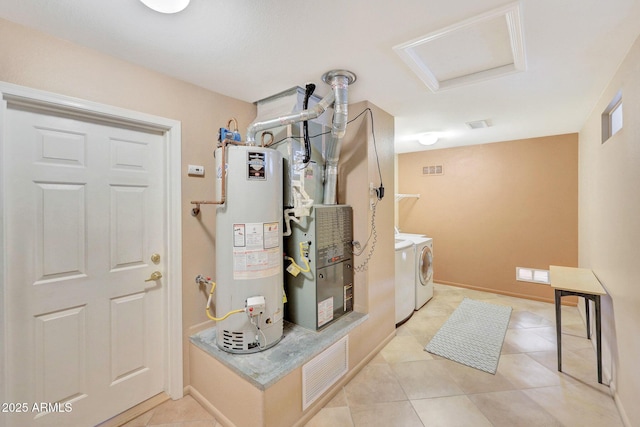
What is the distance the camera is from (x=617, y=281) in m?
1.88

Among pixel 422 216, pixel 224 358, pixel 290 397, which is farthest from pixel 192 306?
pixel 422 216

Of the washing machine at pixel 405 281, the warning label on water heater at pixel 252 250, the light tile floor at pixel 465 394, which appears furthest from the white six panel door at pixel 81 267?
the washing machine at pixel 405 281

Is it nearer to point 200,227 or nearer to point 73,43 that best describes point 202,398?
point 200,227

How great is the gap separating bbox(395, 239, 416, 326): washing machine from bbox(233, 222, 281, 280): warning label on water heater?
→ 1.80 m

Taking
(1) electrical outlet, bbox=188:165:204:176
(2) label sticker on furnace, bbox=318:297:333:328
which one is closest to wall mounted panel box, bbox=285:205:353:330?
(2) label sticker on furnace, bbox=318:297:333:328

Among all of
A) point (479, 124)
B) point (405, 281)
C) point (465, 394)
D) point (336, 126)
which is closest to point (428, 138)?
point (479, 124)

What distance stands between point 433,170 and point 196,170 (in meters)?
4.05

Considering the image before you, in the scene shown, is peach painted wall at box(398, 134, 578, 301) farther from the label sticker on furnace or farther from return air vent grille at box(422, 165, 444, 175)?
the label sticker on furnace

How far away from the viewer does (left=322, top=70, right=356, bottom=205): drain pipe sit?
1932mm

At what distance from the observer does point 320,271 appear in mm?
2102

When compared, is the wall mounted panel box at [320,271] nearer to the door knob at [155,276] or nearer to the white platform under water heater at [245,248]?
the white platform under water heater at [245,248]

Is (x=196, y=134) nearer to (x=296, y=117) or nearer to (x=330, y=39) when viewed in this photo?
(x=296, y=117)

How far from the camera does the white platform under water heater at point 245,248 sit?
5.77 feet

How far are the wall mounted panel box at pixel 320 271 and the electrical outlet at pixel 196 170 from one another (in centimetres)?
86
